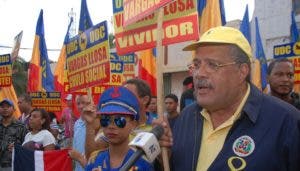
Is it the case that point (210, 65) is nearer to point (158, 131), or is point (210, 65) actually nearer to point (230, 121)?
point (230, 121)

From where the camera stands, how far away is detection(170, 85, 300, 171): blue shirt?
94.2 inches

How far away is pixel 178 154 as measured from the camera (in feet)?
8.89

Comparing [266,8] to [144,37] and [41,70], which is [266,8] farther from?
[144,37]

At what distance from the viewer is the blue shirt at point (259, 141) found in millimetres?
2393

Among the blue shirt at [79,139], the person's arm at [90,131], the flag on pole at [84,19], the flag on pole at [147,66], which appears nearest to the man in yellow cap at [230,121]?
the person's arm at [90,131]

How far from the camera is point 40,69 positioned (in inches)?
510

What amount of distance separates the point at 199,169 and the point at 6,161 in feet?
16.7

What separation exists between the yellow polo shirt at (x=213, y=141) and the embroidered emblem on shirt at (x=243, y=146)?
0.40 feet

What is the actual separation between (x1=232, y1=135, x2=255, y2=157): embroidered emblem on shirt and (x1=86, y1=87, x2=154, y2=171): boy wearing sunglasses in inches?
38.3

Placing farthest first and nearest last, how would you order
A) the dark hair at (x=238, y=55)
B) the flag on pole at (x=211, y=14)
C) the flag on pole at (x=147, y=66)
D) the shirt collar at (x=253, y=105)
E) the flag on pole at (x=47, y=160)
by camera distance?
the flag on pole at (x=147, y=66)
the flag on pole at (x=211, y=14)
the flag on pole at (x=47, y=160)
the dark hair at (x=238, y=55)
the shirt collar at (x=253, y=105)

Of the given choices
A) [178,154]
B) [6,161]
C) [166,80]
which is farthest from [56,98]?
[166,80]

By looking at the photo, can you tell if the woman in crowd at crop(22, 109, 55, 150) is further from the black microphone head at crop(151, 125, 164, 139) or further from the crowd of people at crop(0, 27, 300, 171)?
the black microphone head at crop(151, 125, 164, 139)

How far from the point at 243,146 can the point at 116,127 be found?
1.07m

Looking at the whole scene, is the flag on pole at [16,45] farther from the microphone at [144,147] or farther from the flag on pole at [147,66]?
the microphone at [144,147]
